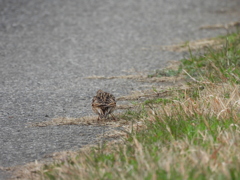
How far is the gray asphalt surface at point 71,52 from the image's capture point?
5.76 meters

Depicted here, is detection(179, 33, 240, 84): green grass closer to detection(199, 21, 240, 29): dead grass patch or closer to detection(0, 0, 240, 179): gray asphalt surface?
detection(0, 0, 240, 179): gray asphalt surface

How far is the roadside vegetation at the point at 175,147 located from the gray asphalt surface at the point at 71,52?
628 mm

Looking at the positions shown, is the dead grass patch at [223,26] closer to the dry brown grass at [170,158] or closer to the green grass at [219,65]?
the green grass at [219,65]

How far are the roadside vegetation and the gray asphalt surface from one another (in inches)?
24.7

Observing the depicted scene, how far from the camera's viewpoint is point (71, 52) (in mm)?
10078

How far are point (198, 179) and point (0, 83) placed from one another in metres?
4.84

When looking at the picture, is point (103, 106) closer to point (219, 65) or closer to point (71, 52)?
point (219, 65)

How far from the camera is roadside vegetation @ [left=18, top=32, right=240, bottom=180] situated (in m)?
3.96

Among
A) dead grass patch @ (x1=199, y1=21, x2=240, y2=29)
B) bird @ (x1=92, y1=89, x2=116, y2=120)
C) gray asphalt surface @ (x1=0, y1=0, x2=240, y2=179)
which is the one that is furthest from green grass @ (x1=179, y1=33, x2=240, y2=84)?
dead grass patch @ (x1=199, y1=21, x2=240, y2=29)

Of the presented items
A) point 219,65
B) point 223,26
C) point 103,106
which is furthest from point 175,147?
point 223,26

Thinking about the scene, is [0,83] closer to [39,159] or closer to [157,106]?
[157,106]

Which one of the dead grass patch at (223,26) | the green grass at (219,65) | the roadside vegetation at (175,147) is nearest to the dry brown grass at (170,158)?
the roadside vegetation at (175,147)

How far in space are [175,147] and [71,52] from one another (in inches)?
231

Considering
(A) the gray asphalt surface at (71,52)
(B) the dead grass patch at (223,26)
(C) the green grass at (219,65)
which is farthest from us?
(B) the dead grass patch at (223,26)
